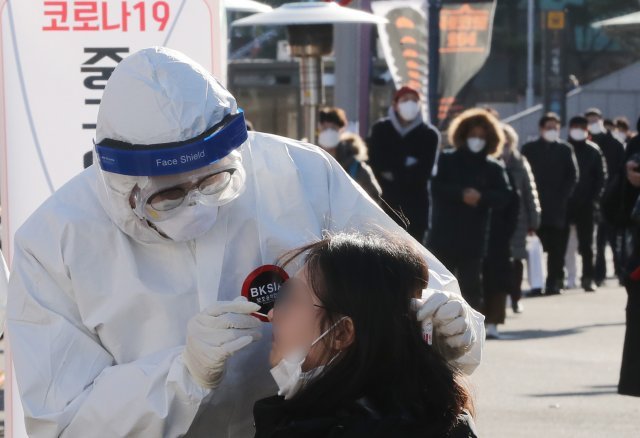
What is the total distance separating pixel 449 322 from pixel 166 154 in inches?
25.6

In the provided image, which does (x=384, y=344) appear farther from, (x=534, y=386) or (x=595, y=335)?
(x=595, y=335)

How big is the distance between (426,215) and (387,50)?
2.83m

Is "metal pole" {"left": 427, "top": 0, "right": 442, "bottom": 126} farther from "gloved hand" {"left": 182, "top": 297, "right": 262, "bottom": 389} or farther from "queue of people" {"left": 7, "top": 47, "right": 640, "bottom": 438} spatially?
"gloved hand" {"left": 182, "top": 297, "right": 262, "bottom": 389}

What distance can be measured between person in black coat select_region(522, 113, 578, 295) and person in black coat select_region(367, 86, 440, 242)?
3.17 meters

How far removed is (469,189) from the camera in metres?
10.2

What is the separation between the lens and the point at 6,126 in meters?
4.27

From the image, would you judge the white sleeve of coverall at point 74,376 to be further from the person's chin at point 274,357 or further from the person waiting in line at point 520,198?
the person waiting in line at point 520,198

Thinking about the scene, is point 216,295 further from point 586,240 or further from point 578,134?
point 578,134

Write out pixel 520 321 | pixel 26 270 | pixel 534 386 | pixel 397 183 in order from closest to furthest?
pixel 26 270, pixel 534 386, pixel 397 183, pixel 520 321

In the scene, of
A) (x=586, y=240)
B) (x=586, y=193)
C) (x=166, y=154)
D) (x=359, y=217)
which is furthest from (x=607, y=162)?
(x=166, y=154)

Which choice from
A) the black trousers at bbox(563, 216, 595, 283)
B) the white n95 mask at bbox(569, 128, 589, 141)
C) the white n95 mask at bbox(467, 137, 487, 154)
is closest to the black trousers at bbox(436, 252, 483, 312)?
the white n95 mask at bbox(467, 137, 487, 154)

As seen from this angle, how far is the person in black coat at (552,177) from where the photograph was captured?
13.9m

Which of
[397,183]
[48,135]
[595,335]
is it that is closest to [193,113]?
[48,135]

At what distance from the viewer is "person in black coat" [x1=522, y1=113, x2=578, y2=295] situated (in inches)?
547
